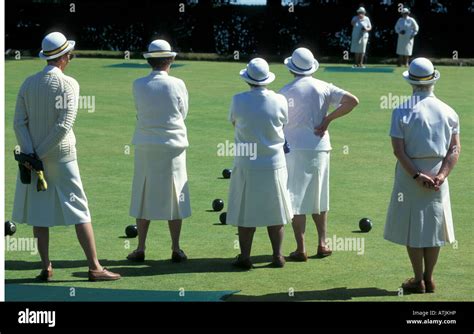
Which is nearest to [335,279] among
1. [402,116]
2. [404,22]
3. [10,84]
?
[402,116]

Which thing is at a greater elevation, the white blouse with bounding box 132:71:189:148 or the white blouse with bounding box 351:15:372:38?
the white blouse with bounding box 132:71:189:148

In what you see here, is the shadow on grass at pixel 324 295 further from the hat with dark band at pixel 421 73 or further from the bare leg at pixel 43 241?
the hat with dark band at pixel 421 73

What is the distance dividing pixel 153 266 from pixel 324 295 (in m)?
2.04

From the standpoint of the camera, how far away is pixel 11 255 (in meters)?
12.0

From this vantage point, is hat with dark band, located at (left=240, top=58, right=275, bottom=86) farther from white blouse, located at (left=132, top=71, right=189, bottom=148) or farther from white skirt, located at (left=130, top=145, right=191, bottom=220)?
white skirt, located at (left=130, top=145, right=191, bottom=220)

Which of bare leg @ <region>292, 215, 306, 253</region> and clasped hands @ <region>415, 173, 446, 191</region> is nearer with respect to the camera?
clasped hands @ <region>415, 173, 446, 191</region>

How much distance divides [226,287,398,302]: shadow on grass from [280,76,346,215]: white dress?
1406mm

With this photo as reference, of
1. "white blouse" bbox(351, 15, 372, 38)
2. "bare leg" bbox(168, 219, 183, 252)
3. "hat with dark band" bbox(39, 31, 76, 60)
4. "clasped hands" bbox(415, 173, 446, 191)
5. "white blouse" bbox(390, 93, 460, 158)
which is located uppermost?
"hat with dark band" bbox(39, 31, 76, 60)

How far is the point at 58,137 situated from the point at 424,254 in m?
3.62

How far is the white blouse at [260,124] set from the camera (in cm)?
1123

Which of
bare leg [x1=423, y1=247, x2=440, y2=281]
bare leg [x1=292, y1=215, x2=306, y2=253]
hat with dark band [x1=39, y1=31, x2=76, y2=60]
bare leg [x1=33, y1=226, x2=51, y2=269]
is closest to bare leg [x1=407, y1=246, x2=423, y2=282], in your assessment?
bare leg [x1=423, y1=247, x2=440, y2=281]

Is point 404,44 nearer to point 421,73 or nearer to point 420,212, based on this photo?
point 421,73

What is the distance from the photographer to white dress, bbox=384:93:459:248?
10.2 metres

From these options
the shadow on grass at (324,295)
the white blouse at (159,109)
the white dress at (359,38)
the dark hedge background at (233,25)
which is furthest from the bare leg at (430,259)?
the dark hedge background at (233,25)
